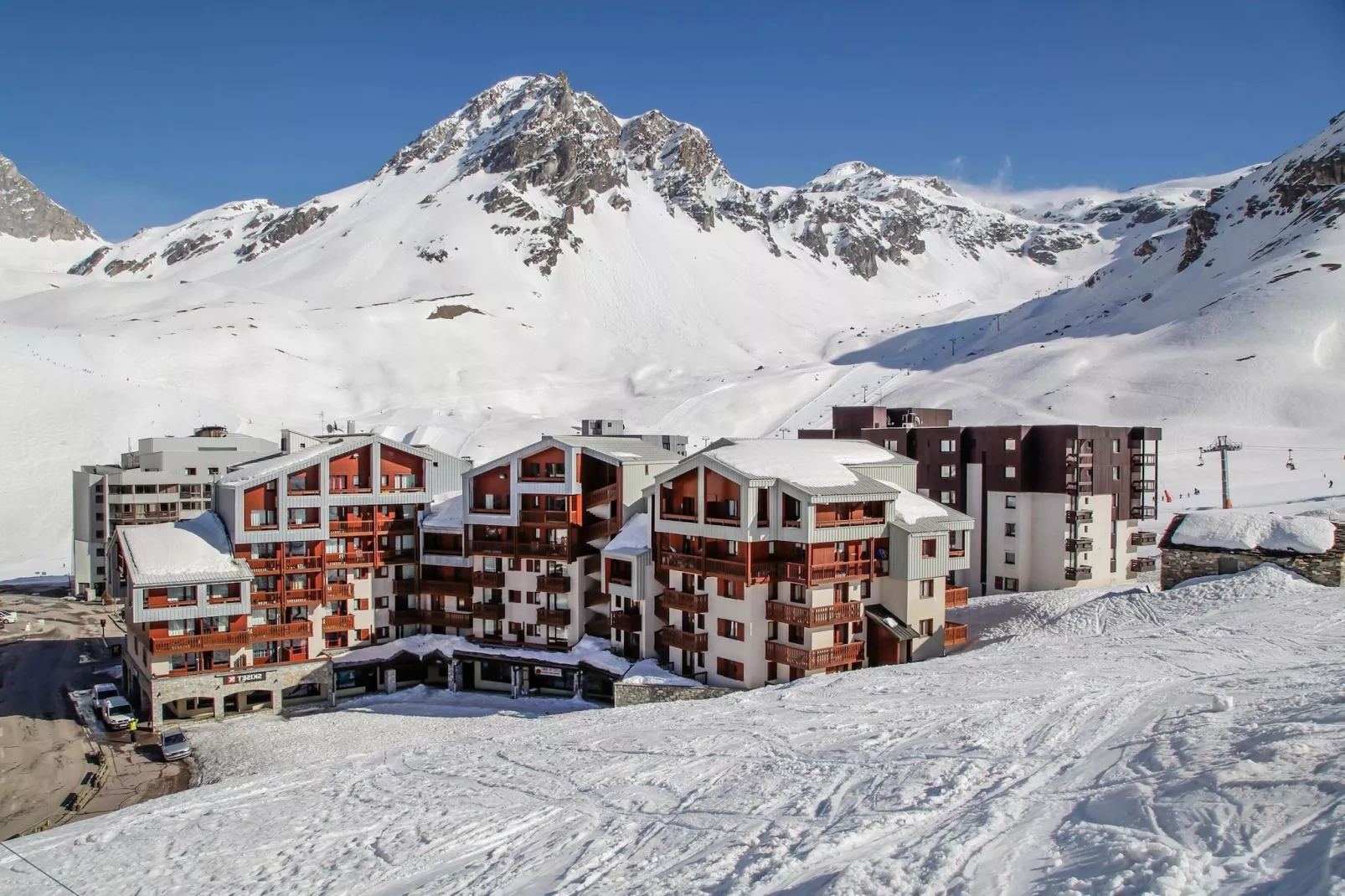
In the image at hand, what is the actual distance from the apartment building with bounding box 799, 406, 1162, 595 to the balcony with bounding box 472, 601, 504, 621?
25.5 m

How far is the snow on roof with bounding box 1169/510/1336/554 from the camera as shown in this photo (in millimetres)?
35156

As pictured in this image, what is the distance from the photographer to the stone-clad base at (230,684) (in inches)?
1423

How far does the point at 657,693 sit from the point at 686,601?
3.94 metres

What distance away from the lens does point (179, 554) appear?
124 ft

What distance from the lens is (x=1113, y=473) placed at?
164ft

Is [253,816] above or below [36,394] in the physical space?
below

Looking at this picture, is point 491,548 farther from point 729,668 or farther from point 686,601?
point 729,668

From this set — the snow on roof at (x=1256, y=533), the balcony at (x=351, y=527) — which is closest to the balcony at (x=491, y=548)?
the balcony at (x=351, y=527)

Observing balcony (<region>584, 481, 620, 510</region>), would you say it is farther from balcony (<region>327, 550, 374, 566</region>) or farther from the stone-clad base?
the stone-clad base

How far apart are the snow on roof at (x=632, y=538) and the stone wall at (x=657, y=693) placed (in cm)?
631

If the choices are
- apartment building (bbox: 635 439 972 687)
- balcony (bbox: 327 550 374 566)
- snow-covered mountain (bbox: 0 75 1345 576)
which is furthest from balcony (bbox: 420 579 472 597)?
snow-covered mountain (bbox: 0 75 1345 576)

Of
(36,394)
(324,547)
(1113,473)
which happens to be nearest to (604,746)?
(324,547)

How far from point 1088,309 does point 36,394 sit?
158m

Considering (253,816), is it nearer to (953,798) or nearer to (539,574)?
(953,798)
